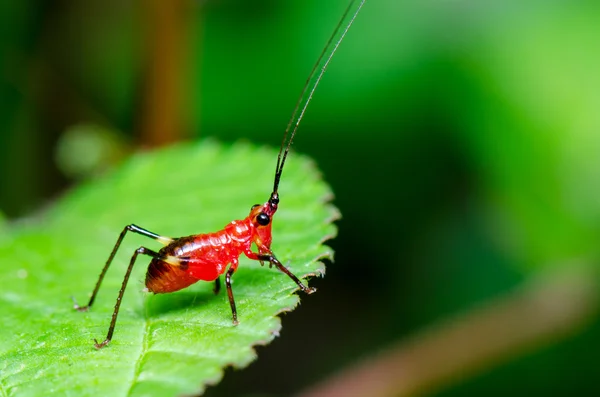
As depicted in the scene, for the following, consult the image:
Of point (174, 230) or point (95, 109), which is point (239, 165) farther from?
point (95, 109)

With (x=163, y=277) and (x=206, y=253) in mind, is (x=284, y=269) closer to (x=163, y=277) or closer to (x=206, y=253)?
(x=206, y=253)

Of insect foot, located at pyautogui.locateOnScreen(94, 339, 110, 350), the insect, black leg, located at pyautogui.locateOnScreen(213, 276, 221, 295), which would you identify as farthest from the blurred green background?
insect foot, located at pyautogui.locateOnScreen(94, 339, 110, 350)

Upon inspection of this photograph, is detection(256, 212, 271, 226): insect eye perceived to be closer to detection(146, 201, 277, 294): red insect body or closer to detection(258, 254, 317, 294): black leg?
detection(146, 201, 277, 294): red insect body

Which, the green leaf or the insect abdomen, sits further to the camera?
the insect abdomen

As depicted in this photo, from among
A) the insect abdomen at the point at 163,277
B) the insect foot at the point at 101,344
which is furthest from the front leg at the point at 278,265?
the insect foot at the point at 101,344

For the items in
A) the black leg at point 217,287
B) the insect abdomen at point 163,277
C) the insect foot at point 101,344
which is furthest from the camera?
the black leg at point 217,287

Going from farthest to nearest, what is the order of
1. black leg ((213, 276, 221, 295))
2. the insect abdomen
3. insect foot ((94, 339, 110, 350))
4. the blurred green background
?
the blurred green background → black leg ((213, 276, 221, 295)) → the insect abdomen → insect foot ((94, 339, 110, 350))

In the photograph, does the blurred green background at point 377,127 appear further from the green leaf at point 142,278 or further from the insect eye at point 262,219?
the insect eye at point 262,219

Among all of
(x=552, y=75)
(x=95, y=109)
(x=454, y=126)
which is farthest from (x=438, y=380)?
(x=95, y=109)
